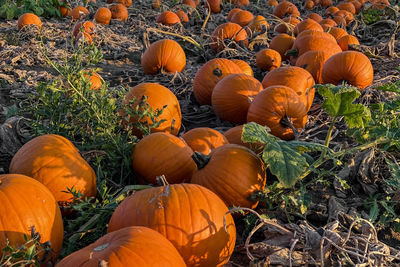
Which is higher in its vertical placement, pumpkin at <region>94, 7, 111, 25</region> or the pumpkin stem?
the pumpkin stem

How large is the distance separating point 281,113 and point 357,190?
36.6 inches

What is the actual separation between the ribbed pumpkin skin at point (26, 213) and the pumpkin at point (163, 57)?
382 cm

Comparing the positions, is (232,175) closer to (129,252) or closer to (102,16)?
(129,252)

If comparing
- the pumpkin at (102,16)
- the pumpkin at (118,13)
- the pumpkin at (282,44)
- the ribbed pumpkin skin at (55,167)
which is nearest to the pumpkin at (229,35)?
the pumpkin at (282,44)

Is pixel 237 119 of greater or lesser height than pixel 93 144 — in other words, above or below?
below

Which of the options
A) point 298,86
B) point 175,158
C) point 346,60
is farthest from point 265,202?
point 346,60

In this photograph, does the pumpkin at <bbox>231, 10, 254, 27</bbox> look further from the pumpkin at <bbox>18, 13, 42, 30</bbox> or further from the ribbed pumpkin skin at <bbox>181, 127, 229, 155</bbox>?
the ribbed pumpkin skin at <bbox>181, 127, 229, 155</bbox>

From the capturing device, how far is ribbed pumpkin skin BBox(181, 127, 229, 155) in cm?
308

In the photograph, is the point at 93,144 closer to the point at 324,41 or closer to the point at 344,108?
the point at 344,108

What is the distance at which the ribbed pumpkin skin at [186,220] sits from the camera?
6.48 ft

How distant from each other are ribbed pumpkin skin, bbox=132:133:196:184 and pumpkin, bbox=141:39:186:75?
118 inches

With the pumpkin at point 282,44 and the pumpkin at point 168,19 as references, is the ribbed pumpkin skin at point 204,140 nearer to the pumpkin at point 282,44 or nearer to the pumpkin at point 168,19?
the pumpkin at point 282,44

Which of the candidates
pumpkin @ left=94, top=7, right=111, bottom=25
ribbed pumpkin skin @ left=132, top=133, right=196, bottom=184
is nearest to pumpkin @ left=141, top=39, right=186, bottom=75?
ribbed pumpkin skin @ left=132, top=133, right=196, bottom=184

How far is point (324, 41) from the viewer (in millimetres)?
5648
